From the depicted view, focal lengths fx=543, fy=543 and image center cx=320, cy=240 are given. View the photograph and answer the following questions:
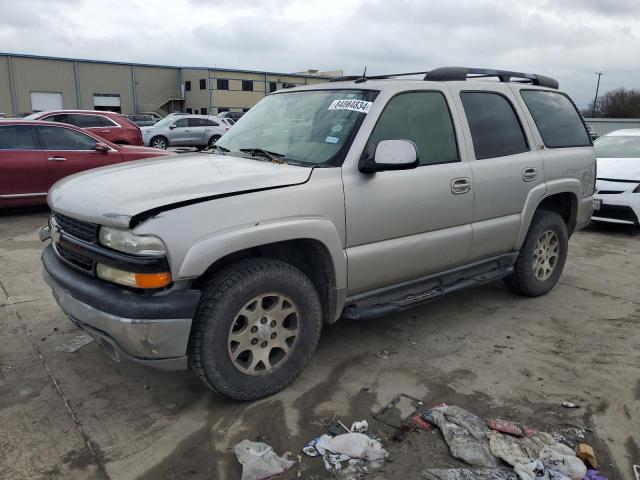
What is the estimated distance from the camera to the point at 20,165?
7.93 metres

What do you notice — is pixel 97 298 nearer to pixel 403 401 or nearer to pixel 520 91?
pixel 403 401

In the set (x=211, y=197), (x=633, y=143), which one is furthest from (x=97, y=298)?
(x=633, y=143)

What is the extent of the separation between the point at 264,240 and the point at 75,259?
1101 millimetres

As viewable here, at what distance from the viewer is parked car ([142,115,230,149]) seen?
22.7 meters

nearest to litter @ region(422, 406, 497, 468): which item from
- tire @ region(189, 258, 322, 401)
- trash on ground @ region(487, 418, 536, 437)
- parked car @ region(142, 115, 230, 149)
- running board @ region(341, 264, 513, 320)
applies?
trash on ground @ region(487, 418, 536, 437)

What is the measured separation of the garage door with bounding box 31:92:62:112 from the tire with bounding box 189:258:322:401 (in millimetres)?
52277

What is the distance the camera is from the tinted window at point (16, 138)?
795cm

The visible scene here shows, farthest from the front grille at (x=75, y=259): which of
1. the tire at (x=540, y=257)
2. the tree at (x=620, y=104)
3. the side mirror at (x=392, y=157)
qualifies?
the tree at (x=620, y=104)

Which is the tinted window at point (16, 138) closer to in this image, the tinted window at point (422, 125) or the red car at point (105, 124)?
the red car at point (105, 124)

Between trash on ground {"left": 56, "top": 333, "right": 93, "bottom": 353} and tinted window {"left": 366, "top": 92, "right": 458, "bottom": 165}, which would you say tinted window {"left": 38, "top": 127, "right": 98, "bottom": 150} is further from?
tinted window {"left": 366, "top": 92, "right": 458, "bottom": 165}

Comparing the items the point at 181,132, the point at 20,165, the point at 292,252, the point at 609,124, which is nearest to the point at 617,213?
the point at 292,252

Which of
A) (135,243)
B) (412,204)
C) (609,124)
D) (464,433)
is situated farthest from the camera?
(609,124)

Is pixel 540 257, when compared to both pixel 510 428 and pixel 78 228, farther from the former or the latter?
pixel 78 228

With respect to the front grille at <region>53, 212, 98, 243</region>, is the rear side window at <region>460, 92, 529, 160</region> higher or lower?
higher
